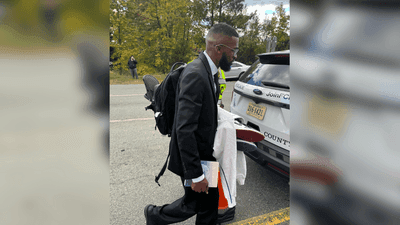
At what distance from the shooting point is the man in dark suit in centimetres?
151

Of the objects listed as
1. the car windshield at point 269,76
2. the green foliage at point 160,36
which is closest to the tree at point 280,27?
the green foliage at point 160,36

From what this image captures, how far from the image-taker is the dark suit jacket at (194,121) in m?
1.51

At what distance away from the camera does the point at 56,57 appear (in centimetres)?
41

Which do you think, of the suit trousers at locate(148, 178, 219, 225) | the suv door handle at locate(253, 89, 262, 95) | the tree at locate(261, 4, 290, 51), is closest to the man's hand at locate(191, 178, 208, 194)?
the suit trousers at locate(148, 178, 219, 225)

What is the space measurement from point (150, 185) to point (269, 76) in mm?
2012

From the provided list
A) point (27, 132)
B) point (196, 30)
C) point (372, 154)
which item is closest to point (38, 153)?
point (27, 132)

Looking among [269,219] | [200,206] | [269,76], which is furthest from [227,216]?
[269,76]

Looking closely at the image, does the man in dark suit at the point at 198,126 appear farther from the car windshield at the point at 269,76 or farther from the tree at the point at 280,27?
the tree at the point at 280,27

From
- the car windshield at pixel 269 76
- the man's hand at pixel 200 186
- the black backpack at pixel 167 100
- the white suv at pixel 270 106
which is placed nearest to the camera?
the man's hand at pixel 200 186

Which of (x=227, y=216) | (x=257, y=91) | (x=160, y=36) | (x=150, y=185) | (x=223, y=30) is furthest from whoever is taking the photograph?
(x=160, y=36)

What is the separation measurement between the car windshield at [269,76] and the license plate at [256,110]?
273 millimetres

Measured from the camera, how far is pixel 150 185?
301cm

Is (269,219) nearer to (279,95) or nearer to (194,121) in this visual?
(279,95)

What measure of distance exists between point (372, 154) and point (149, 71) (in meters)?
20.5
